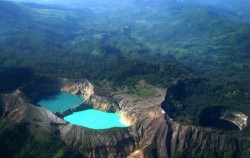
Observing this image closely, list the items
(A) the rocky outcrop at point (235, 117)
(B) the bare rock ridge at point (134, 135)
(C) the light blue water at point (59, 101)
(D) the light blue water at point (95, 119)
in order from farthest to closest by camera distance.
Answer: (A) the rocky outcrop at point (235, 117), (C) the light blue water at point (59, 101), (D) the light blue water at point (95, 119), (B) the bare rock ridge at point (134, 135)

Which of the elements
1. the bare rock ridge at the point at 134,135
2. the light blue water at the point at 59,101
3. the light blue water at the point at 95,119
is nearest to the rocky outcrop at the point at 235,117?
the bare rock ridge at the point at 134,135

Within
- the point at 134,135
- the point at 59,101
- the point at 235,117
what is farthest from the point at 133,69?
the point at 134,135

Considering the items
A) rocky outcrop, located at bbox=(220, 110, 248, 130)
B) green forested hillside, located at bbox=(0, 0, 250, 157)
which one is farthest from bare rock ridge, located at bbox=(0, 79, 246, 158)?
rocky outcrop, located at bbox=(220, 110, 248, 130)

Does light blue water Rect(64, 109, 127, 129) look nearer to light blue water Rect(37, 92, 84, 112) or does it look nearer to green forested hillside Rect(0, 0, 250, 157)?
light blue water Rect(37, 92, 84, 112)

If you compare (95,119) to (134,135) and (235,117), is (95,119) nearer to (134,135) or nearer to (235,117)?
(134,135)

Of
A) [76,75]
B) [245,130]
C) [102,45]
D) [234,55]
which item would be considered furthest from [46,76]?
[234,55]

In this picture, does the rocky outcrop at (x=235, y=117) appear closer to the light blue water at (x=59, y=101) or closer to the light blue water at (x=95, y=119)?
the light blue water at (x=95, y=119)
